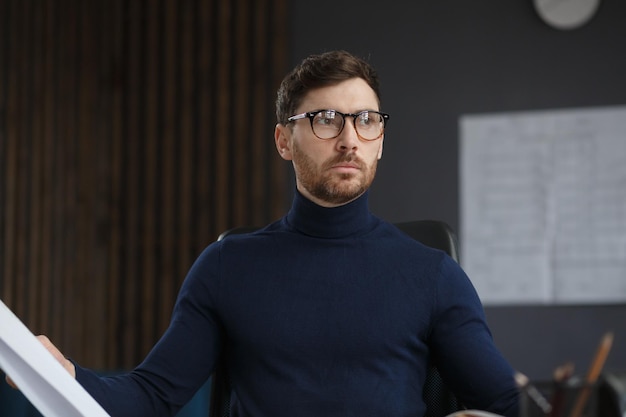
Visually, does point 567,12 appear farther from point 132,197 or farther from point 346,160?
point 346,160

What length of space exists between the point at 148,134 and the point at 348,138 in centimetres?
275

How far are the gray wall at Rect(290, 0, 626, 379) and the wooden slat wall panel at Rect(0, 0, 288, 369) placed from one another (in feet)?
1.96

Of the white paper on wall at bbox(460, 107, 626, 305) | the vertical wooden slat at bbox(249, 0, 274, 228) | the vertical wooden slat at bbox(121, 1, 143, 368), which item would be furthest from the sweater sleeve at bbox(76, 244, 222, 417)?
the vertical wooden slat at bbox(121, 1, 143, 368)

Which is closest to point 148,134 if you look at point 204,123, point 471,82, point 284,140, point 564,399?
point 204,123

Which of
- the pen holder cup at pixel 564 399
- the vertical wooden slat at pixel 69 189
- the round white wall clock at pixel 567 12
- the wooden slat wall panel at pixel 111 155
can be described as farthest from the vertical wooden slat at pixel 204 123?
the pen holder cup at pixel 564 399

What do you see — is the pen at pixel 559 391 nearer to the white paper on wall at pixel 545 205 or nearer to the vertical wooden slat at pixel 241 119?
the white paper on wall at pixel 545 205

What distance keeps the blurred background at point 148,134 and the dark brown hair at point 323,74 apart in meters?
2.15

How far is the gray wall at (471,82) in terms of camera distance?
3.51m

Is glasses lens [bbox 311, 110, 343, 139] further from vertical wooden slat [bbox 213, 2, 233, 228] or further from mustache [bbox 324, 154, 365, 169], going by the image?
vertical wooden slat [bbox 213, 2, 233, 228]

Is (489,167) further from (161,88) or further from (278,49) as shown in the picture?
(161,88)

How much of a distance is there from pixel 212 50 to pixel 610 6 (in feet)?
5.77

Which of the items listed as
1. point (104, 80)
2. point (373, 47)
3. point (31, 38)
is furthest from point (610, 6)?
point (31, 38)

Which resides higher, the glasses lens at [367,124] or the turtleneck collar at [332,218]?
the glasses lens at [367,124]

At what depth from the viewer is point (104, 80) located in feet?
13.6
